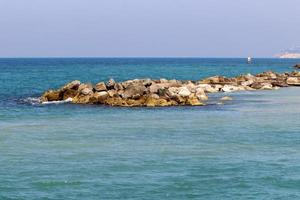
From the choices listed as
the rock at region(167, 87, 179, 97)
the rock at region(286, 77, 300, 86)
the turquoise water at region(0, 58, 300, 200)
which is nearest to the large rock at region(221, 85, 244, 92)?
the rock at region(286, 77, 300, 86)

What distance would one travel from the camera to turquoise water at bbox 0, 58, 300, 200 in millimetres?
24391

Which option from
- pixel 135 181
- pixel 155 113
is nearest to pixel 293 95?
pixel 155 113

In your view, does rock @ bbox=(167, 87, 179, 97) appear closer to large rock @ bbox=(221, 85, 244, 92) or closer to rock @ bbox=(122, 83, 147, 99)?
rock @ bbox=(122, 83, 147, 99)

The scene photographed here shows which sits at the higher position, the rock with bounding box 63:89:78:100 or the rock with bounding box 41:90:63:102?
the rock with bounding box 63:89:78:100

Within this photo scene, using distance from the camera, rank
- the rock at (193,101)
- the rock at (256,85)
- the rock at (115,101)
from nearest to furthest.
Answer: the rock at (115,101)
the rock at (193,101)
the rock at (256,85)

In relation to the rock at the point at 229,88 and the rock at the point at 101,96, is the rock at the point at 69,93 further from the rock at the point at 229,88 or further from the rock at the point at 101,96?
the rock at the point at 229,88

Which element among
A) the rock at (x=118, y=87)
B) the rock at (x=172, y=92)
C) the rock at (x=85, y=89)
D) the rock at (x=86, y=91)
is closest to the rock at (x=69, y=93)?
the rock at (x=85, y=89)

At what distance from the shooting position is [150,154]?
31.5 m

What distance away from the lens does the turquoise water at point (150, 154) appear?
24.4m

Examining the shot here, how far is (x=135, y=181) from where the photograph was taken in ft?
83.8

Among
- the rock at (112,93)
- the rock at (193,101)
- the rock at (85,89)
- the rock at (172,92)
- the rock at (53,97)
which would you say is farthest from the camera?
the rock at (53,97)

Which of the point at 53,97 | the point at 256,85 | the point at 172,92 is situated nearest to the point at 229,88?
the point at 256,85

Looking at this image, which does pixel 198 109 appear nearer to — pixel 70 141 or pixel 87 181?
pixel 70 141

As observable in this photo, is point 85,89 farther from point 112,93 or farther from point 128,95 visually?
point 128,95
